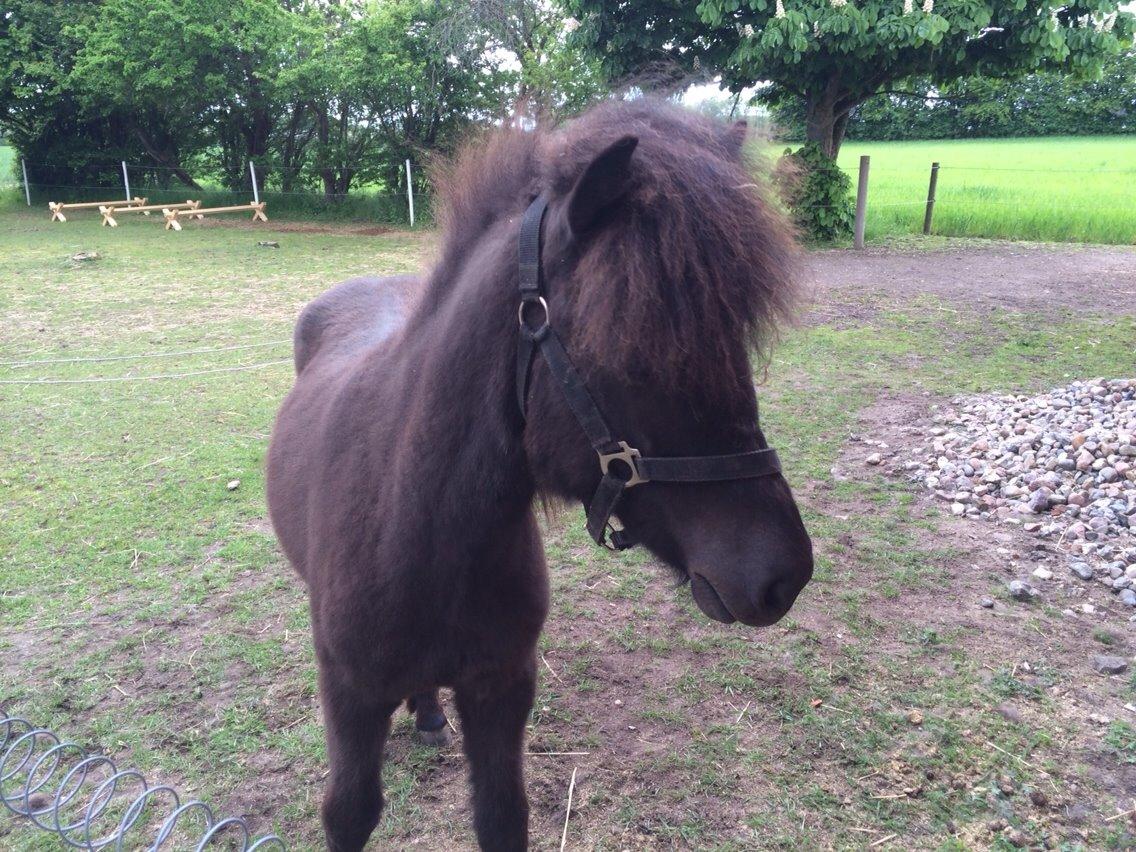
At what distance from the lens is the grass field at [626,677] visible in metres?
2.86

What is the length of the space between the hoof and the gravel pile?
10.9 feet

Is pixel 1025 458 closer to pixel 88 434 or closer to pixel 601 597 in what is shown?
pixel 601 597

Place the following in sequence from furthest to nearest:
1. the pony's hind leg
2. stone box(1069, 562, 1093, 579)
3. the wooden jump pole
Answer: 1. the wooden jump pole
2. stone box(1069, 562, 1093, 579)
3. the pony's hind leg

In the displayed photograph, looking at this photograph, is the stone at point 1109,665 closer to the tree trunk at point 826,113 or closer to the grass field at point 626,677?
the grass field at point 626,677

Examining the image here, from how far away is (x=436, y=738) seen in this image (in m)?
3.26

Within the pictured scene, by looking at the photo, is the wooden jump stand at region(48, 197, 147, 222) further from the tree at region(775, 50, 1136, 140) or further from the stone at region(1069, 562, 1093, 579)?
the tree at region(775, 50, 1136, 140)

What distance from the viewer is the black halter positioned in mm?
1477

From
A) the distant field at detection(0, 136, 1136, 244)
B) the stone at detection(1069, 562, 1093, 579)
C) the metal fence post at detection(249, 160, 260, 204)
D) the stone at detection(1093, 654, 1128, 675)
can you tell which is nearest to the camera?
the stone at detection(1093, 654, 1128, 675)

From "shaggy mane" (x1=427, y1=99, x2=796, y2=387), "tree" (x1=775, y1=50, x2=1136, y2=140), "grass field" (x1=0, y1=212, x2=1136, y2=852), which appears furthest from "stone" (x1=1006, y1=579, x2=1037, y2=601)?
"tree" (x1=775, y1=50, x2=1136, y2=140)

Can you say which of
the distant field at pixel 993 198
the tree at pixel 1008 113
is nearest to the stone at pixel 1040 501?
the distant field at pixel 993 198

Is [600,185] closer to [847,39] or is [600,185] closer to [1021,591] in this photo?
[1021,591]

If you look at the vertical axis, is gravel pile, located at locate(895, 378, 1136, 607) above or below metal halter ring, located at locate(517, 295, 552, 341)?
below

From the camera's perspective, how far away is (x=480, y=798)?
8.04ft

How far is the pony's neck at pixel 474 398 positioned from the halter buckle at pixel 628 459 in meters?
0.25
